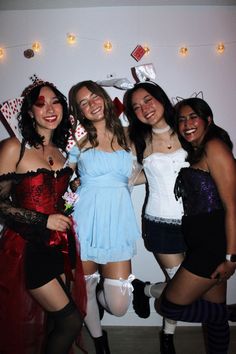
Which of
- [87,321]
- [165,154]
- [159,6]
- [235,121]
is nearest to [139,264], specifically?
[87,321]

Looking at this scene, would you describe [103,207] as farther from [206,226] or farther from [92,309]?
[92,309]

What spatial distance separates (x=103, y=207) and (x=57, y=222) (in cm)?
43

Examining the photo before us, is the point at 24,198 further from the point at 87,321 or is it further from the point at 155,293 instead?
the point at 155,293

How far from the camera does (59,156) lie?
2141 millimetres

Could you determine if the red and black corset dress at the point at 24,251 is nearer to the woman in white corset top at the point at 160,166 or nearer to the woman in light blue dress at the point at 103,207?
the woman in light blue dress at the point at 103,207

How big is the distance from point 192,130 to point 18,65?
6.17 ft

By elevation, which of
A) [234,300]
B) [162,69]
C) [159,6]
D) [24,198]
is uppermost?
[159,6]

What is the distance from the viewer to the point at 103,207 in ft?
6.93

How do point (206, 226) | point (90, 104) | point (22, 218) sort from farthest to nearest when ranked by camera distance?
point (90, 104)
point (206, 226)
point (22, 218)

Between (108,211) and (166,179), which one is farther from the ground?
(166,179)

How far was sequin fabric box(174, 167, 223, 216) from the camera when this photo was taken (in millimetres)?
1849

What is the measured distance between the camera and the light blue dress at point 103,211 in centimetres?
210

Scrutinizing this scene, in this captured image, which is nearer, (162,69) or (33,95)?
(33,95)

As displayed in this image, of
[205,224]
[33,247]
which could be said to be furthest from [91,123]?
[205,224]
